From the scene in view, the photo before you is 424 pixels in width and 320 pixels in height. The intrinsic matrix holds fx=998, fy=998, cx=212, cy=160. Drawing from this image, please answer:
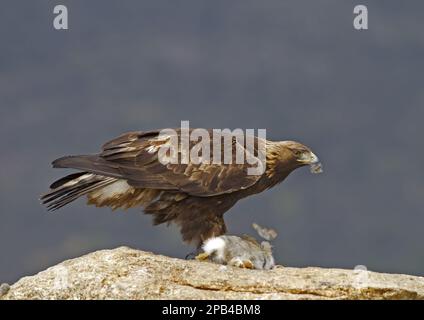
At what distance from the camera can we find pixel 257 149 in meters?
12.9


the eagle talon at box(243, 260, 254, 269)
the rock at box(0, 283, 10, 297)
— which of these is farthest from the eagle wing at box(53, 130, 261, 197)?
the rock at box(0, 283, 10, 297)

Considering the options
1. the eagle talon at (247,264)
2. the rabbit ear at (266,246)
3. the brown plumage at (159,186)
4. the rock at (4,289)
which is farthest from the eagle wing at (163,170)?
the rock at (4,289)

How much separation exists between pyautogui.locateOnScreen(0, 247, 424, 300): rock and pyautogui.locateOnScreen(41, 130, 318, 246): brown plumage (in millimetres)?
870

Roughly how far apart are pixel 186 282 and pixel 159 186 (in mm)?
1807

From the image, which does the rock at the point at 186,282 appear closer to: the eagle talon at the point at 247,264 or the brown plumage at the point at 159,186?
the eagle talon at the point at 247,264

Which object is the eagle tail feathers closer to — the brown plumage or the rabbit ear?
the brown plumage

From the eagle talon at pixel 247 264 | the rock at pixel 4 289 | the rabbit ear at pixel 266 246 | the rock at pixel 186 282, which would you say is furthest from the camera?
the rabbit ear at pixel 266 246

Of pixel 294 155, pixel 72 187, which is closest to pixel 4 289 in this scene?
pixel 72 187

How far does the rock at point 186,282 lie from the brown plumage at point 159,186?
→ 870 millimetres

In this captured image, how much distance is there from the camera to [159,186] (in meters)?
12.4

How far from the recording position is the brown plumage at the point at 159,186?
485 inches

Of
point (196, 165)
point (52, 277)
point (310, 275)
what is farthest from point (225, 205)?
point (52, 277)

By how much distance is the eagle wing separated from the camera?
12.4m
